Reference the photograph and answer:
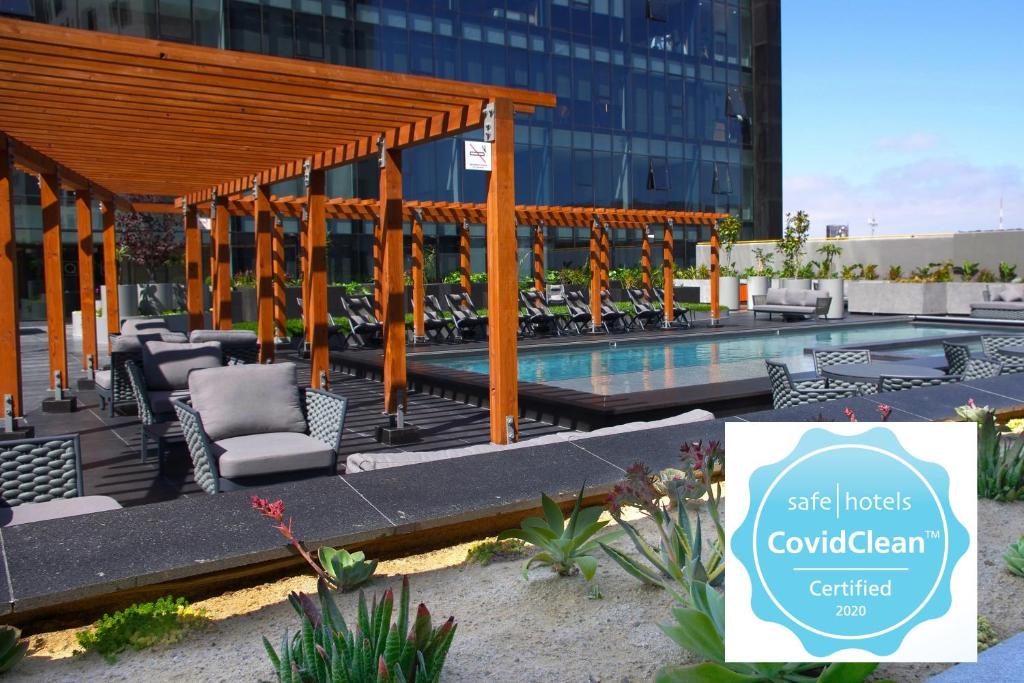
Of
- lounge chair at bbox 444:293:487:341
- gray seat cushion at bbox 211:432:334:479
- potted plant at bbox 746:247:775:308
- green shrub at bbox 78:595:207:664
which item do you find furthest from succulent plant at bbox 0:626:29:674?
potted plant at bbox 746:247:775:308

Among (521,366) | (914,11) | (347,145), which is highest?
(914,11)

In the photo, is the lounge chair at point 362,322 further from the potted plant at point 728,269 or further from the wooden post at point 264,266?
the potted plant at point 728,269

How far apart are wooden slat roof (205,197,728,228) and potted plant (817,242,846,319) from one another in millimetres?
3602

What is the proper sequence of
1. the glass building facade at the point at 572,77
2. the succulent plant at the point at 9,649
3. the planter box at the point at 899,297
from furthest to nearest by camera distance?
the glass building facade at the point at 572,77, the planter box at the point at 899,297, the succulent plant at the point at 9,649

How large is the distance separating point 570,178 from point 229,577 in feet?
97.3

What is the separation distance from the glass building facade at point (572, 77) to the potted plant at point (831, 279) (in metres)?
3.85

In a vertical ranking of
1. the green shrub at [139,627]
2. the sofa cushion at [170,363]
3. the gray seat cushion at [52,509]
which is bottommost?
the green shrub at [139,627]

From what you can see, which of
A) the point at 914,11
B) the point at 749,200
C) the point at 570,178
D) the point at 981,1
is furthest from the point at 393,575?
the point at 749,200

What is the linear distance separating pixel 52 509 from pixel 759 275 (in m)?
25.0

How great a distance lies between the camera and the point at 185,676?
8.40 feet

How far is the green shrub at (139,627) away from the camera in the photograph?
274 cm

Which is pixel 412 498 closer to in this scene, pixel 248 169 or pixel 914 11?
pixel 248 169

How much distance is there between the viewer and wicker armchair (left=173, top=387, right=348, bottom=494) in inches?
192

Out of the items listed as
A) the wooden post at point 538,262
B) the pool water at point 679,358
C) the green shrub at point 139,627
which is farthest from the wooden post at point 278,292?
the green shrub at point 139,627
